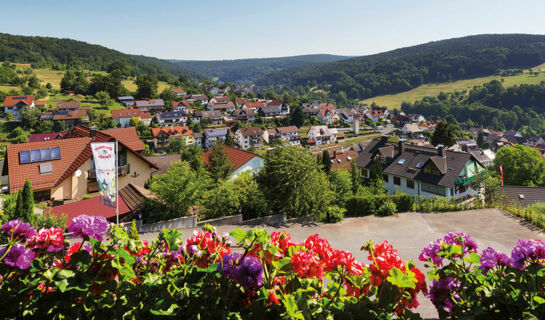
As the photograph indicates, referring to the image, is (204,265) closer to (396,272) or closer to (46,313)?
(46,313)

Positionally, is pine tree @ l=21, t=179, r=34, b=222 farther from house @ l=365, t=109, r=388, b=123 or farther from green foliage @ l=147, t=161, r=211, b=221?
house @ l=365, t=109, r=388, b=123

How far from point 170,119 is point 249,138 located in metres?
29.6

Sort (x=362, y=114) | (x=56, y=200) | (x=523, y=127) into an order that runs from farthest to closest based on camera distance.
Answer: (x=362, y=114) < (x=523, y=127) < (x=56, y=200)

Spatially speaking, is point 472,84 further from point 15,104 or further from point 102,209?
point 102,209

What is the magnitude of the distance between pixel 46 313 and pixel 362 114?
483 feet

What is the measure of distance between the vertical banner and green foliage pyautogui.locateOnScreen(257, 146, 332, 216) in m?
7.09

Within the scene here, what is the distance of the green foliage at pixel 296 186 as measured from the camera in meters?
15.0

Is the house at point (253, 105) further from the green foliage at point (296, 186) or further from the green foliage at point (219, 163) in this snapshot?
the green foliage at point (296, 186)

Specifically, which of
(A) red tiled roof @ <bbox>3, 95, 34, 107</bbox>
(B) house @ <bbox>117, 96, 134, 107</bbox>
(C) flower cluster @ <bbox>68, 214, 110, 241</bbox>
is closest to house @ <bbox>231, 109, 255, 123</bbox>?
(B) house @ <bbox>117, 96, 134, 107</bbox>

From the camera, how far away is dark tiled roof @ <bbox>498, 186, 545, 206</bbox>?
24.0 metres

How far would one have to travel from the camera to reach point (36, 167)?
62.6 ft

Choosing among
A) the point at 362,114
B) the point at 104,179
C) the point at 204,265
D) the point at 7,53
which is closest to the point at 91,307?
the point at 204,265

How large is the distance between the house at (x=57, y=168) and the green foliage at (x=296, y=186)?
Result: 407 inches

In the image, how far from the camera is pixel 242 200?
1491 cm
